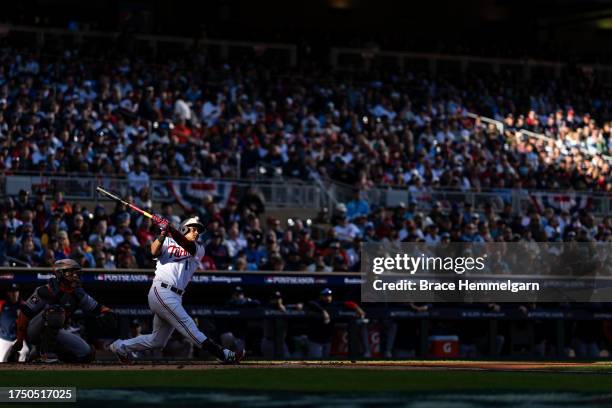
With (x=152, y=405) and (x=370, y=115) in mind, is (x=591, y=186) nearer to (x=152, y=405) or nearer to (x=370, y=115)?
(x=370, y=115)

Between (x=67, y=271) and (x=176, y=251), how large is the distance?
141 cm

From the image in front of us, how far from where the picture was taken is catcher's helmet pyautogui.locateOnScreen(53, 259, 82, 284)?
14.3m

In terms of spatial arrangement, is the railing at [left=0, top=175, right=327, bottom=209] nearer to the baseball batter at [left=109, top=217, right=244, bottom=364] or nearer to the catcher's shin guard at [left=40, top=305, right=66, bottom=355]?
the catcher's shin guard at [left=40, top=305, right=66, bottom=355]

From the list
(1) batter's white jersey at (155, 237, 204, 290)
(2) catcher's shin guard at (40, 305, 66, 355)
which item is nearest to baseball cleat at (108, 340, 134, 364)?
(2) catcher's shin guard at (40, 305, 66, 355)

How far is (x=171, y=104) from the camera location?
26.6 meters

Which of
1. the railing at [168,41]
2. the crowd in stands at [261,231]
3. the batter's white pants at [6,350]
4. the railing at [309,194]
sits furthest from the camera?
the railing at [168,41]

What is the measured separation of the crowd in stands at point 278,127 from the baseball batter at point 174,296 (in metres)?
8.23

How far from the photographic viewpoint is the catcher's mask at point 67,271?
14.3 metres

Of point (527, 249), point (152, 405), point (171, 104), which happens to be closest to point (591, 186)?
point (527, 249)

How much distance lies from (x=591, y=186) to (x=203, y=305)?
43.1 ft

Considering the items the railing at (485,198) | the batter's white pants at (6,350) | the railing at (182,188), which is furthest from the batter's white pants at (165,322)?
the railing at (485,198)

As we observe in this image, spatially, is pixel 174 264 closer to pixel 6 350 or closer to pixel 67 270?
pixel 67 270

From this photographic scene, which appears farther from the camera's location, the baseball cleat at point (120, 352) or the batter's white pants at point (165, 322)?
the baseball cleat at point (120, 352)

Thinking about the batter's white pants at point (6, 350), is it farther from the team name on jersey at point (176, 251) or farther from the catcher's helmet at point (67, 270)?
the team name on jersey at point (176, 251)
